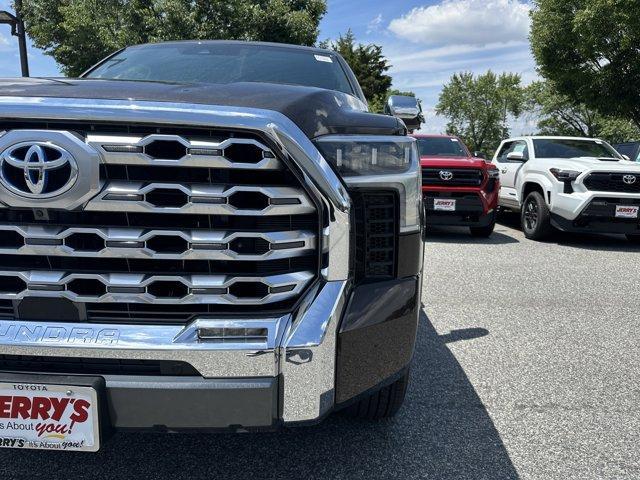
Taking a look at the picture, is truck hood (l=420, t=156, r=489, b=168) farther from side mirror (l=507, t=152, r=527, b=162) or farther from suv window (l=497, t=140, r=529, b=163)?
suv window (l=497, t=140, r=529, b=163)

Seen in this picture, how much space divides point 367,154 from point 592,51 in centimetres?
1573

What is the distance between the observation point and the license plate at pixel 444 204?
25.2ft

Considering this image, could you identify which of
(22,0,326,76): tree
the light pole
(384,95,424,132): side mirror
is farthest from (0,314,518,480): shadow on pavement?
(22,0,326,76): tree

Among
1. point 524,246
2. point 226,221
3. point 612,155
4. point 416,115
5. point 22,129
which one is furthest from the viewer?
point 612,155

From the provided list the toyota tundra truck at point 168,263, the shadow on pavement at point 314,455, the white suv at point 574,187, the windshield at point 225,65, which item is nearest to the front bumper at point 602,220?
the white suv at point 574,187

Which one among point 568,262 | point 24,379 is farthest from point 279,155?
point 568,262

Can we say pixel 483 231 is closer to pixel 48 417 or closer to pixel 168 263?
pixel 168 263

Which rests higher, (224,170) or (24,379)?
(224,170)

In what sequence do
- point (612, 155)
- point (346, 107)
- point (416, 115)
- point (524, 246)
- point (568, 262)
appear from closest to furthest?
point (346, 107)
point (416, 115)
point (568, 262)
point (524, 246)
point (612, 155)

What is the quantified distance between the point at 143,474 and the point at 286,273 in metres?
1.03

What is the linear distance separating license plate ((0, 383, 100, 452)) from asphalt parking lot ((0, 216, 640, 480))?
0.54 meters

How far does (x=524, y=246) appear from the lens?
754 centimetres

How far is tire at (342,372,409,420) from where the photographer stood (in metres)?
2.17

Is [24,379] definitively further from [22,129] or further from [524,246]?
[524,246]
